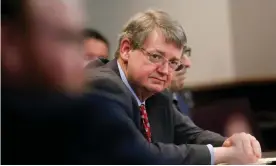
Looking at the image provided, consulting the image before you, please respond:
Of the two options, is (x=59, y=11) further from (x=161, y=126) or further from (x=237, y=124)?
(x=237, y=124)

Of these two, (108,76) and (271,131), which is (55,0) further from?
(271,131)

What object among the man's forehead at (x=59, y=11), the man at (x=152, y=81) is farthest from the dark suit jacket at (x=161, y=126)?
the man's forehead at (x=59, y=11)

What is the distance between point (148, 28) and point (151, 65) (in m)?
0.09

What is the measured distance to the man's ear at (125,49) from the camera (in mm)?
1223

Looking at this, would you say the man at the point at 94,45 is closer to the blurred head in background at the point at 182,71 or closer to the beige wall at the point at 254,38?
the blurred head in background at the point at 182,71

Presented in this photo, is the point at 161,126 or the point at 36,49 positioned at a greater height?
the point at 36,49

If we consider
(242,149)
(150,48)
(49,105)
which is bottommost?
(242,149)

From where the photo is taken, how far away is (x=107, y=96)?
1213 millimetres

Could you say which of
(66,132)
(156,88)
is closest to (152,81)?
(156,88)

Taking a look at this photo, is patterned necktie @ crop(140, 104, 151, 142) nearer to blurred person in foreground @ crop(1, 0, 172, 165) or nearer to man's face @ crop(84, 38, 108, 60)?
blurred person in foreground @ crop(1, 0, 172, 165)

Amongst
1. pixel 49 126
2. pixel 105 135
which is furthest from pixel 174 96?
pixel 49 126

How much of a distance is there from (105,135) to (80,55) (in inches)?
7.8

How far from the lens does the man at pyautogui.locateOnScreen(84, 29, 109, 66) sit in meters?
1.22

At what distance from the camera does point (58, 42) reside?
121 centimetres
